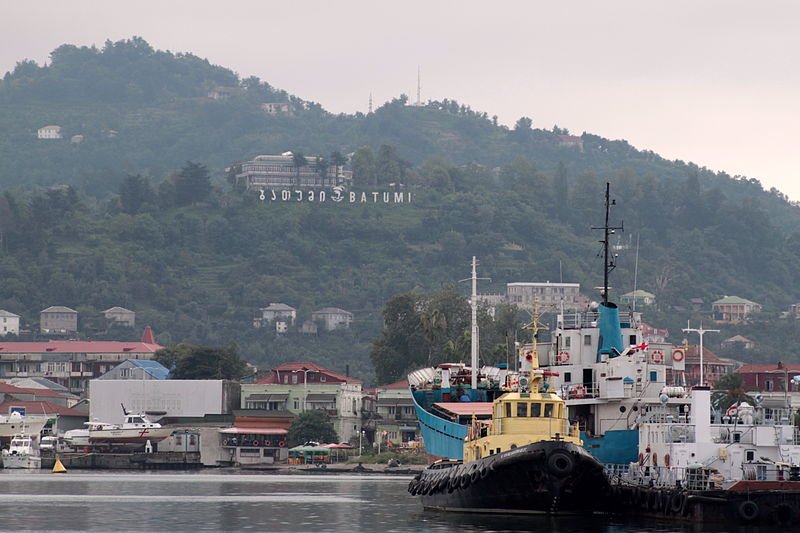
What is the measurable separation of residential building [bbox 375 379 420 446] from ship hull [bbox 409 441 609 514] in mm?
104780

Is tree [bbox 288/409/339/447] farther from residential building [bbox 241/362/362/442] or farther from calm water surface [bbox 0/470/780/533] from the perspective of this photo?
calm water surface [bbox 0/470/780/533]

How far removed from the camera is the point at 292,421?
586ft

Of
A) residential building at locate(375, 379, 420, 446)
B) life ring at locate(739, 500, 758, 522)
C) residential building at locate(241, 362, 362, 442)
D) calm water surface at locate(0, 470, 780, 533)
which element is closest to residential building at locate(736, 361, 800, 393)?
residential building at locate(375, 379, 420, 446)

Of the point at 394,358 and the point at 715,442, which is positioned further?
the point at 394,358

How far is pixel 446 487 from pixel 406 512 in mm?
5731

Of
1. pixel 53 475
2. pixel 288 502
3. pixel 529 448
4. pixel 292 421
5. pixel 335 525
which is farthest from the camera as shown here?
pixel 292 421

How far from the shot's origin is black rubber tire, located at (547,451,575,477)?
6938 centimetres

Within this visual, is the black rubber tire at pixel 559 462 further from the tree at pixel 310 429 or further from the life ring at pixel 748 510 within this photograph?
the tree at pixel 310 429

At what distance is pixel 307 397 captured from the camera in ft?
612

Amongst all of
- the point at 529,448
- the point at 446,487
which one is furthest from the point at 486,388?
the point at 529,448

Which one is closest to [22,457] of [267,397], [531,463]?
[267,397]

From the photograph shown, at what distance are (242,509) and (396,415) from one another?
322 feet

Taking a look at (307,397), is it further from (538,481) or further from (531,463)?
(531,463)

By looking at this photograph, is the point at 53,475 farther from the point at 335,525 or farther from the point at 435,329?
the point at 335,525
